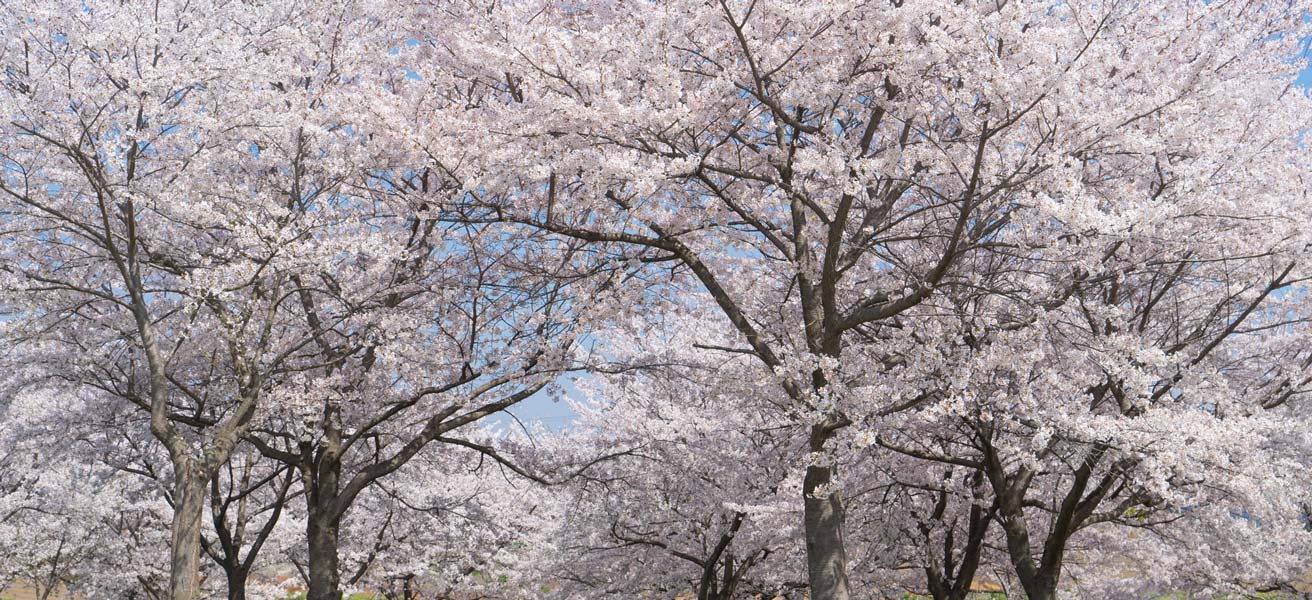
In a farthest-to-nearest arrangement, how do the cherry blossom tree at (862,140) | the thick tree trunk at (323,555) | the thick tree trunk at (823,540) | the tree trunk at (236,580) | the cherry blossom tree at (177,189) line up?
the tree trunk at (236,580), the thick tree trunk at (323,555), the cherry blossom tree at (177,189), the thick tree trunk at (823,540), the cherry blossom tree at (862,140)

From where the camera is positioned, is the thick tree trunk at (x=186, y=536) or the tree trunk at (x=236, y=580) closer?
the thick tree trunk at (x=186, y=536)

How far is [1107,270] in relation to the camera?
872cm

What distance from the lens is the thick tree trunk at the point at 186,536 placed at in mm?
8039

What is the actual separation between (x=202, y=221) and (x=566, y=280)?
3.50 meters

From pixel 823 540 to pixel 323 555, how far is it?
19.8ft

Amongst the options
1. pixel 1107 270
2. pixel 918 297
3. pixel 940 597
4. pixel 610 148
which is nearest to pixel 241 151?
pixel 610 148

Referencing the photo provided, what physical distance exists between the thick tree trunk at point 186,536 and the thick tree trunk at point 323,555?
257 centimetres

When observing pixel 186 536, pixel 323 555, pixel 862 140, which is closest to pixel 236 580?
pixel 323 555


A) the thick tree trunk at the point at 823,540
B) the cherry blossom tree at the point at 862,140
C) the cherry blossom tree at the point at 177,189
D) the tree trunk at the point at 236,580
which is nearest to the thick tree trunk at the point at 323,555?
the cherry blossom tree at the point at 177,189

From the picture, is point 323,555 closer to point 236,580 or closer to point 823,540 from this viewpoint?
point 236,580

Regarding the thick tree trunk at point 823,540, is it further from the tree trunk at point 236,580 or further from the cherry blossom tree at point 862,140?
the tree trunk at point 236,580

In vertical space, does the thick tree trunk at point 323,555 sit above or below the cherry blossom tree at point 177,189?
below

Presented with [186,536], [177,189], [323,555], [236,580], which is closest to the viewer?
[186,536]

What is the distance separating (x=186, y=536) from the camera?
8.05m
